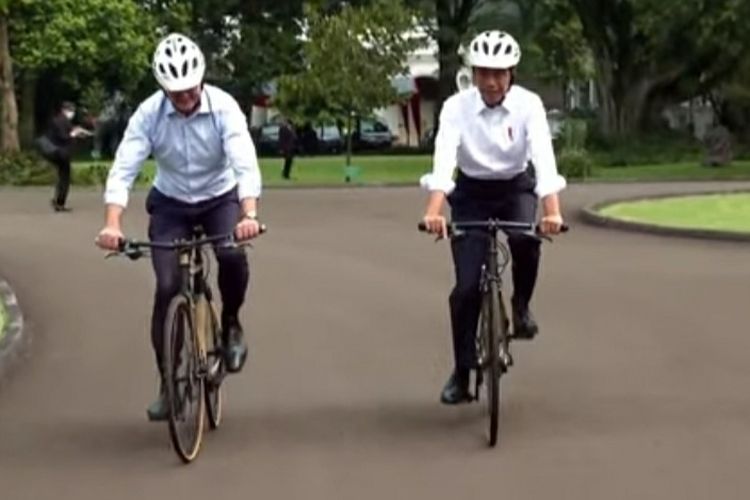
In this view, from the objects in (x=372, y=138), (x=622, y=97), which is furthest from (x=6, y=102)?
(x=372, y=138)

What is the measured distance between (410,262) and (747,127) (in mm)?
42688

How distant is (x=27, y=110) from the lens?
2778 inches

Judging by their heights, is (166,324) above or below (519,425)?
above

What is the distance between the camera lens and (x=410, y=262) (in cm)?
2028

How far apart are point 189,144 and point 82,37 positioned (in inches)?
2133

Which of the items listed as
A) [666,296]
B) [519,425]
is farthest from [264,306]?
[519,425]

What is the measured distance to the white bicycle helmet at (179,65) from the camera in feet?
28.2

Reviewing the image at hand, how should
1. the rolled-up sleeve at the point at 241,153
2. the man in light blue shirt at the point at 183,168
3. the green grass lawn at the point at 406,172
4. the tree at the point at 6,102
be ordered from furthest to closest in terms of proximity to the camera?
the tree at the point at 6,102 → the green grass lawn at the point at 406,172 → the rolled-up sleeve at the point at 241,153 → the man in light blue shirt at the point at 183,168

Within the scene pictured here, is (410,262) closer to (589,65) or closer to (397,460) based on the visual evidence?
(397,460)

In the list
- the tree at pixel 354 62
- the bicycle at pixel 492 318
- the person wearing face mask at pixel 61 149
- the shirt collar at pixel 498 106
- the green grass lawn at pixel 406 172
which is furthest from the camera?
the tree at pixel 354 62

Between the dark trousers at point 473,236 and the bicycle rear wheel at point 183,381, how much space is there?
4.54 ft

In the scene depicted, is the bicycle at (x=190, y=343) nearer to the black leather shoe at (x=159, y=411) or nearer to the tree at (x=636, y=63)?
the black leather shoe at (x=159, y=411)

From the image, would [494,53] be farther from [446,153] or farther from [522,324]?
[522,324]

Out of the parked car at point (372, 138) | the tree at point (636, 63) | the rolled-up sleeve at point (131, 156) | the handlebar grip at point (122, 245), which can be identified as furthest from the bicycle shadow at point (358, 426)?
the parked car at point (372, 138)
